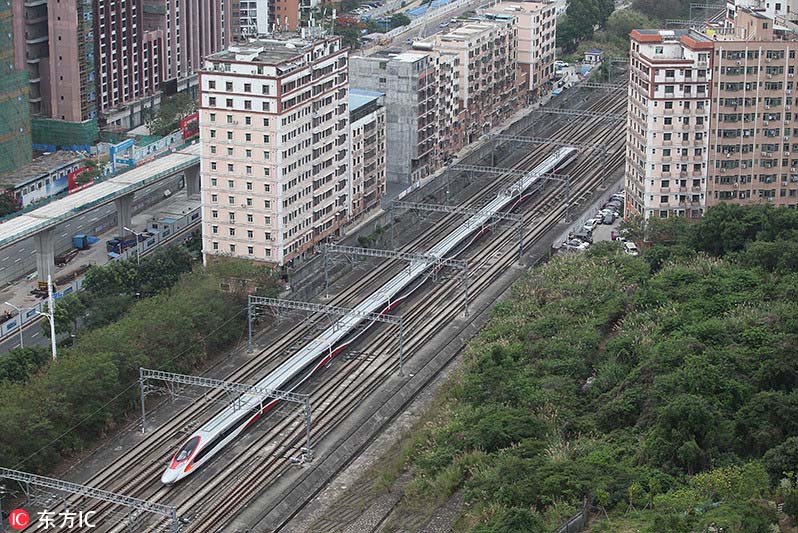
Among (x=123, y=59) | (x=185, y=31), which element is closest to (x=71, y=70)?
(x=123, y=59)

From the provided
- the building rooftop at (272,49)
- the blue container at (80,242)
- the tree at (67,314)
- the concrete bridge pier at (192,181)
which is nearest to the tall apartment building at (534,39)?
the concrete bridge pier at (192,181)

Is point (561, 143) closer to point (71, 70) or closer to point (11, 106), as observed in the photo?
point (71, 70)

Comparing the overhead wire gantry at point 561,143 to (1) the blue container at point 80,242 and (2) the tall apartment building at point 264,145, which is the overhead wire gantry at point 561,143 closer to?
(2) the tall apartment building at point 264,145

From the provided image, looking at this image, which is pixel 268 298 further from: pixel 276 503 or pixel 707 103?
pixel 707 103

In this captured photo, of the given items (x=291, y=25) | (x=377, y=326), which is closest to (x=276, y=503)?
(x=377, y=326)

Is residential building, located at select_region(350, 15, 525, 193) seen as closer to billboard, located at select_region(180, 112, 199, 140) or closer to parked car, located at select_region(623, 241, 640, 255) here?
billboard, located at select_region(180, 112, 199, 140)

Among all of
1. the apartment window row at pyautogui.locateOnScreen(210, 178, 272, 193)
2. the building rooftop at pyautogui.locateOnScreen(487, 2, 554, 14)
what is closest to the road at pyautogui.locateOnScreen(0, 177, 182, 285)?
the apartment window row at pyautogui.locateOnScreen(210, 178, 272, 193)
